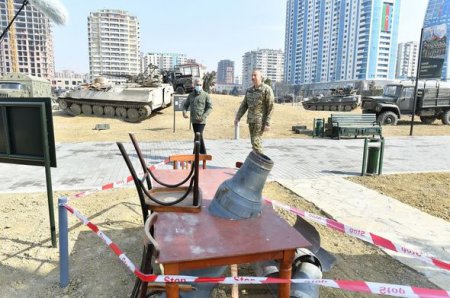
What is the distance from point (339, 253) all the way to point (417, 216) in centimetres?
172

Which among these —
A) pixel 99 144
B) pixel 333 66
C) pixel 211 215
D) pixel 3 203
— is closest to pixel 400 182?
pixel 211 215

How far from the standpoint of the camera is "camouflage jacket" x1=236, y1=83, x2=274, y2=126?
589 centimetres

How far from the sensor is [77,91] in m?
21.2

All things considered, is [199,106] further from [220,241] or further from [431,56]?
[431,56]

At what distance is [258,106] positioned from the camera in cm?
599

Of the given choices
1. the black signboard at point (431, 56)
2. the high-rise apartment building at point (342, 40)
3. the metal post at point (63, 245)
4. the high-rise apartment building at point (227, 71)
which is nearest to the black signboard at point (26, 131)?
the metal post at point (63, 245)

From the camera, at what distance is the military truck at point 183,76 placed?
2758 cm

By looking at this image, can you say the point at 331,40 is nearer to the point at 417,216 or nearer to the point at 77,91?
the point at 77,91

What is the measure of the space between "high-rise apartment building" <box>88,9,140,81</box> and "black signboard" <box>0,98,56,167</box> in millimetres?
88235

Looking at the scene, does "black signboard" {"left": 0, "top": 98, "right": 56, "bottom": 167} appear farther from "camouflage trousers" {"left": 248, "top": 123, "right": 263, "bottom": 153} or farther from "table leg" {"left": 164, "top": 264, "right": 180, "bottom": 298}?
"camouflage trousers" {"left": 248, "top": 123, "right": 263, "bottom": 153}

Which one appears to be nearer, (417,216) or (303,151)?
(417,216)

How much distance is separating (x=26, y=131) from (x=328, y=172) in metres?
5.62

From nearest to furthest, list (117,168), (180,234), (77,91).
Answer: (180,234)
(117,168)
(77,91)

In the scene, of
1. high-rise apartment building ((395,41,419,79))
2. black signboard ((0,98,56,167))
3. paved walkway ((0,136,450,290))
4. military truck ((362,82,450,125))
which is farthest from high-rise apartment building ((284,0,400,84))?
black signboard ((0,98,56,167))
